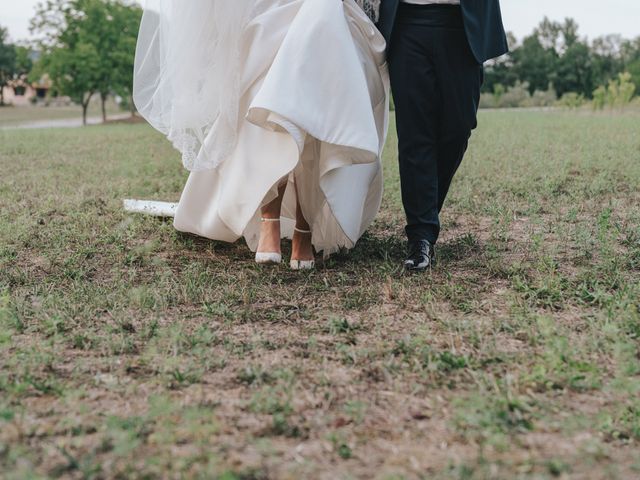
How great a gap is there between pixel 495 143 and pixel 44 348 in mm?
10344

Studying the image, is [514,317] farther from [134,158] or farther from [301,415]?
[134,158]

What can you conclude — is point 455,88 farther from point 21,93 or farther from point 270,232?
point 21,93

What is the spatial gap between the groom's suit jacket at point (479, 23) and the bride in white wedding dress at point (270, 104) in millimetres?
101

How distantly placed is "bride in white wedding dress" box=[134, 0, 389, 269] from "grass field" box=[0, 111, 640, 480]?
14.1 inches

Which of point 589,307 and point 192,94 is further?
point 192,94

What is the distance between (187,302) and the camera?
11.6ft

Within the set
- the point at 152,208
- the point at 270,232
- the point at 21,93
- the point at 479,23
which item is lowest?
the point at 21,93

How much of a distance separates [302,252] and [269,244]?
20 cm

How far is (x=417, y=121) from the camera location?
4227 mm

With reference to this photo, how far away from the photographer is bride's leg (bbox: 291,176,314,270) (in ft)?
13.9

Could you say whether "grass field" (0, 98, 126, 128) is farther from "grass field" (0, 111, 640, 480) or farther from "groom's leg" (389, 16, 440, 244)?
"groom's leg" (389, 16, 440, 244)

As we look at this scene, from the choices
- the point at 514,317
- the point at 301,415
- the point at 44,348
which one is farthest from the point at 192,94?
the point at 301,415

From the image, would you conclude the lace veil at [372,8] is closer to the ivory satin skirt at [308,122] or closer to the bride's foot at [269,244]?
the ivory satin skirt at [308,122]

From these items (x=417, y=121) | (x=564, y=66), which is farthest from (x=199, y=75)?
(x=564, y=66)
